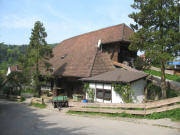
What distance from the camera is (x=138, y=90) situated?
16.1 m

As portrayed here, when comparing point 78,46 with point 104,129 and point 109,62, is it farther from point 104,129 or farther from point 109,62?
point 104,129

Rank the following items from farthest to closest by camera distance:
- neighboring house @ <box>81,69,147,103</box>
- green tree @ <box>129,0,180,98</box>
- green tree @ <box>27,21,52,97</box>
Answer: green tree @ <box>27,21,52,97</box>, neighboring house @ <box>81,69,147,103</box>, green tree @ <box>129,0,180,98</box>

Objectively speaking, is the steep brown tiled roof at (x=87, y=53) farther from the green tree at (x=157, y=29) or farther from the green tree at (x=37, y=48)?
the green tree at (x=157, y=29)

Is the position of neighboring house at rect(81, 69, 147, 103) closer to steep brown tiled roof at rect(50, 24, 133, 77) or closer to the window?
the window

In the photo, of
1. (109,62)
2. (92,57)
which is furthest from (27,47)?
(109,62)

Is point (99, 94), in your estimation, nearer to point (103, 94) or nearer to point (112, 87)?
point (103, 94)

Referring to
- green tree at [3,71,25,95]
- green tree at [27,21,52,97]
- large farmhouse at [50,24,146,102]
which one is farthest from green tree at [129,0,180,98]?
green tree at [3,71,25,95]

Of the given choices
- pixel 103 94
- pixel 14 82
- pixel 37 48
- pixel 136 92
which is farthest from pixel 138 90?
pixel 14 82

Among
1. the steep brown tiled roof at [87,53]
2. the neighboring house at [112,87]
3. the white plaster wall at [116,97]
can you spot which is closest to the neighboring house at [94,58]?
the steep brown tiled roof at [87,53]

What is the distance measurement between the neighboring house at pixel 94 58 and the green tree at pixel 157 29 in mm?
5473

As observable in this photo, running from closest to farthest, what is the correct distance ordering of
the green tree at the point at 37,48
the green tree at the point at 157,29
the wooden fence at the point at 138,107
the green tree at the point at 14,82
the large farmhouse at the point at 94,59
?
the wooden fence at the point at 138,107 < the green tree at the point at 157,29 < the green tree at the point at 37,48 < the large farmhouse at the point at 94,59 < the green tree at the point at 14,82

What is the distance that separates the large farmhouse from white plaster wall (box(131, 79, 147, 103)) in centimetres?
524

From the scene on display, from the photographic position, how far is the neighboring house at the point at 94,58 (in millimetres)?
20875

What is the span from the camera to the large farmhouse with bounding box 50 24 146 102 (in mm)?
20856
